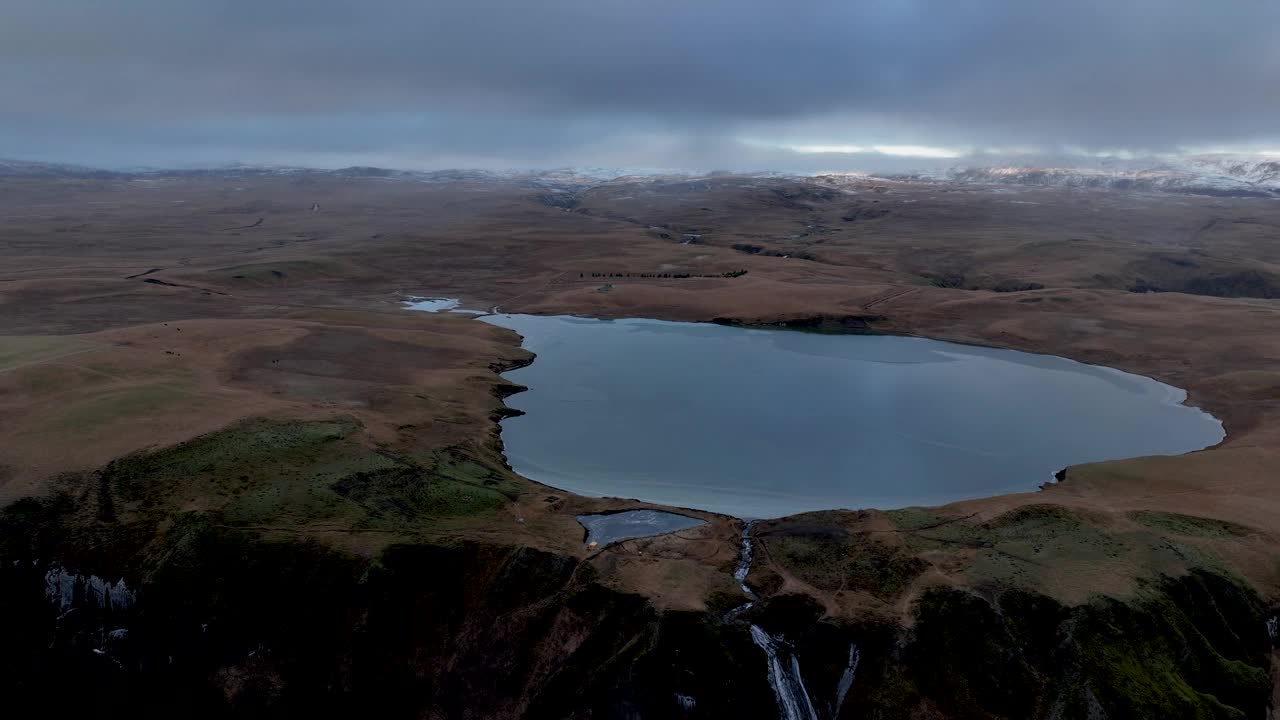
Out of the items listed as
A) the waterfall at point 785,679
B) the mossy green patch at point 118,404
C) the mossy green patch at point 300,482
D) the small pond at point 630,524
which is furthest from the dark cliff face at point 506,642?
the mossy green patch at point 118,404

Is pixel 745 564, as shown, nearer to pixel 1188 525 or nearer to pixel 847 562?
pixel 847 562

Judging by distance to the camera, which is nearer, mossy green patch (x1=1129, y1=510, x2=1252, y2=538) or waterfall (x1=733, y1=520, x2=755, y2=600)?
waterfall (x1=733, y1=520, x2=755, y2=600)

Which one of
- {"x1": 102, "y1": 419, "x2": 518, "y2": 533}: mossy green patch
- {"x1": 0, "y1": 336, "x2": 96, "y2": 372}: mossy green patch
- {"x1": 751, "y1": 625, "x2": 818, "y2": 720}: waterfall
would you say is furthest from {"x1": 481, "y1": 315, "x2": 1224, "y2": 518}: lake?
{"x1": 0, "y1": 336, "x2": 96, "y2": 372}: mossy green patch

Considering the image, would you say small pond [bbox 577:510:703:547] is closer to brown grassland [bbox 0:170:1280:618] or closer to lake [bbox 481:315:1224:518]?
brown grassland [bbox 0:170:1280:618]

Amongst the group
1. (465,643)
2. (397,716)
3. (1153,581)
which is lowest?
(397,716)

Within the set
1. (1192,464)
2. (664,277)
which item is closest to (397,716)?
(1192,464)

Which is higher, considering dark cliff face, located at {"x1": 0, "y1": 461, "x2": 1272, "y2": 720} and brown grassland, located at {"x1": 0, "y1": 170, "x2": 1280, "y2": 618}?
brown grassland, located at {"x1": 0, "y1": 170, "x2": 1280, "y2": 618}

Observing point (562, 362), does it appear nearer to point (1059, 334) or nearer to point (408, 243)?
point (1059, 334)
